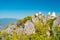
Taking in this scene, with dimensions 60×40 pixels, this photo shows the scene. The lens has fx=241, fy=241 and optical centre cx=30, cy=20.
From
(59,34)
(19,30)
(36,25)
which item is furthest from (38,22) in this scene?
(59,34)

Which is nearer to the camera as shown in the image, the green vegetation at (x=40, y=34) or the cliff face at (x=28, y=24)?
the green vegetation at (x=40, y=34)

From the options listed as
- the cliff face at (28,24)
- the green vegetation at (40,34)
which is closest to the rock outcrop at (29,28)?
the cliff face at (28,24)

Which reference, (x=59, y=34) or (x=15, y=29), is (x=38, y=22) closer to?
(x=15, y=29)

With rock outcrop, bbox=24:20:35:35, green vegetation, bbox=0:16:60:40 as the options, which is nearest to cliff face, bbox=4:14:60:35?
rock outcrop, bbox=24:20:35:35

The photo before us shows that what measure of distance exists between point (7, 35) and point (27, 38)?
5.60 meters

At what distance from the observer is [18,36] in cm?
4216

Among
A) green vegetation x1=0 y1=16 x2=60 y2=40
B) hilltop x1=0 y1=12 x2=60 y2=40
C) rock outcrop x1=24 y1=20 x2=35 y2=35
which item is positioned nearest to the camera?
green vegetation x1=0 y1=16 x2=60 y2=40

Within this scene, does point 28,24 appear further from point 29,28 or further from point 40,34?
point 40,34

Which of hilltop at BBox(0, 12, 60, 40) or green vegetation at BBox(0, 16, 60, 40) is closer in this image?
green vegetation at BBox(0, 16, 60, 40)

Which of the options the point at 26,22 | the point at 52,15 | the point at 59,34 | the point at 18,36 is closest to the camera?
the point at 59,34

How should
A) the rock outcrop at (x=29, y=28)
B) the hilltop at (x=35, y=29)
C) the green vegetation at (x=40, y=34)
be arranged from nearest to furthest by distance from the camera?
the green vegetation at (x=40, y=34) → the hilltop at (x=35, y=29) → the rock outcrop at (x=29, y=28)

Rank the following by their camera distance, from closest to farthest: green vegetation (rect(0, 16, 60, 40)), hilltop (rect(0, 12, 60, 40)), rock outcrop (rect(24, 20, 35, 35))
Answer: green vegetation (rect(0, 16, 60, 40)) → hilltop (rect(0, 12, 60, 40)) → rock outcrop (rect(24, 20, 35, 35))

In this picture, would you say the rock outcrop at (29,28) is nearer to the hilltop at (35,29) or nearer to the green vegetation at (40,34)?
the hilltop at (35,29)

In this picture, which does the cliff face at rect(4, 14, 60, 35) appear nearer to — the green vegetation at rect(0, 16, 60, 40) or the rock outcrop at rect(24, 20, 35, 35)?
the rock outcrop at rect(24, 20, 35, 35)
